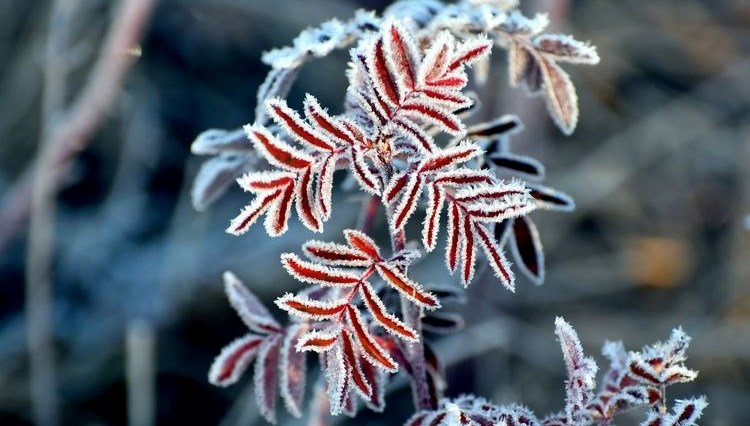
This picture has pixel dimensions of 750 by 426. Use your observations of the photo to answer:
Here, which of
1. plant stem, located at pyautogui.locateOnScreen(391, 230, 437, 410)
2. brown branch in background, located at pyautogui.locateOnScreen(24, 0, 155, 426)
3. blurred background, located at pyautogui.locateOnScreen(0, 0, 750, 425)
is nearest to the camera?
plant stem, located at pyautogui.locateOnScreen(391, 230, 437, 410)

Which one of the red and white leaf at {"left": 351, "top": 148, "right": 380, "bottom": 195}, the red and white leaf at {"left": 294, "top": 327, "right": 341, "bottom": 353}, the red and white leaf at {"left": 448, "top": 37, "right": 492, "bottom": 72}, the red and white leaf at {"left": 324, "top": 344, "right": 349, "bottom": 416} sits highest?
the red and white leaf at {"left": 448, "top": 37, "right": 492, "bottom": 72}

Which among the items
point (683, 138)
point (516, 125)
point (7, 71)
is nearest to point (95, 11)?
point (7, 71)

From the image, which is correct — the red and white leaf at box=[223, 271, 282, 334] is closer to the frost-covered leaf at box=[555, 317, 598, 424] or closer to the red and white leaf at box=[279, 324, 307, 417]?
the red and white leaf at box=[279, 324, 307, 417]

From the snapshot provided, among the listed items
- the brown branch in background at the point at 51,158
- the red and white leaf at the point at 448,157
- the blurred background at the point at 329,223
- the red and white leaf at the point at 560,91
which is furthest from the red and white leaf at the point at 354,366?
the brown branch in background at the point at 51,158

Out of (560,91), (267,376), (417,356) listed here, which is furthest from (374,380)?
(560,91)

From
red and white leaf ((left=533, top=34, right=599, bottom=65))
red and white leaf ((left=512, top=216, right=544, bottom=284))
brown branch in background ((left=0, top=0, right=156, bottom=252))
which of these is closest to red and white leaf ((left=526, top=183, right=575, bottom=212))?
red and white leaf ((left=512, top=216, right=544, bottom=284))

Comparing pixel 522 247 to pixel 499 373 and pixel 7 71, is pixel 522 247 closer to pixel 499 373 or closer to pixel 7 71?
pixel 499 373
